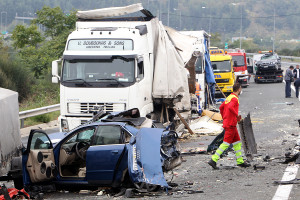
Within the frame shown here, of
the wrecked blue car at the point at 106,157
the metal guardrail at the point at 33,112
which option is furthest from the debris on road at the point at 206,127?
the wrecked blue car at the point at 106,157

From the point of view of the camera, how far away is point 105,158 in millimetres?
9422

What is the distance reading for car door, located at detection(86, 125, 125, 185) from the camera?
940cm

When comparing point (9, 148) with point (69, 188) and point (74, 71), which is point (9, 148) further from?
point (74, 71)

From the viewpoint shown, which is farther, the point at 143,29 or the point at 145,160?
the point at 143,29

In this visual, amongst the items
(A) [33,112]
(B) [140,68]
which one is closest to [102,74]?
(B) [140,68]

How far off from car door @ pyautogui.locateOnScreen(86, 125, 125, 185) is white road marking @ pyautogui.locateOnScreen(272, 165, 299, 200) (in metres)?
2.53

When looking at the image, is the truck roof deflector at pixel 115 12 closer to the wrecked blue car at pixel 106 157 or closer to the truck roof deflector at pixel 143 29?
the truck roof deflector at pixel 143 29

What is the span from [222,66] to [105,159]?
25153 mm

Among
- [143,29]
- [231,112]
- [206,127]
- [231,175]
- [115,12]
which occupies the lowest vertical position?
[206,127]

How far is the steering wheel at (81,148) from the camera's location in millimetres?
9968

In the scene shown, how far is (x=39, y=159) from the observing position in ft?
31.3

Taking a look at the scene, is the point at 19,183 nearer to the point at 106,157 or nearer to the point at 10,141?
the point at 10,141

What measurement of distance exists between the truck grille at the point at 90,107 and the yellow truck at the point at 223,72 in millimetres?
19074

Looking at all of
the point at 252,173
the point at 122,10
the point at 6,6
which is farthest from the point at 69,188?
the point at 6,6
